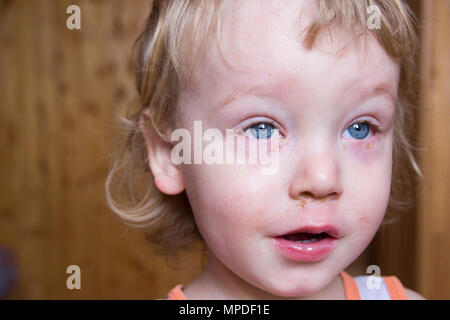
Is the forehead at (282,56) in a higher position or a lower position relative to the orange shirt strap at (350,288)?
higher

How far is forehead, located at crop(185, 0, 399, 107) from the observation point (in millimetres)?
657

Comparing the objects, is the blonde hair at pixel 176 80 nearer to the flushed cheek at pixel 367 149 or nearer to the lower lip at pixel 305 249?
the flushed cheek at pixel 367 149

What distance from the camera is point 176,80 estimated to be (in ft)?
2.60

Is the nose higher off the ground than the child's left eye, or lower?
lower

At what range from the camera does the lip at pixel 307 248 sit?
0.68 meters

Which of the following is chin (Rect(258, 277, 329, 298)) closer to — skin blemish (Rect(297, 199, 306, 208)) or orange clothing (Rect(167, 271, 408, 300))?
skin blemish (Rect(297, 199, 306, 208))

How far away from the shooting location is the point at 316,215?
26.3 inches

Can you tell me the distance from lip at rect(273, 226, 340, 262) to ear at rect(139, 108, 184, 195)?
0.72ft

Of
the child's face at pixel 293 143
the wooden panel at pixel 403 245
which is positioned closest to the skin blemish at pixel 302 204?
the child's face at pixel 293 143

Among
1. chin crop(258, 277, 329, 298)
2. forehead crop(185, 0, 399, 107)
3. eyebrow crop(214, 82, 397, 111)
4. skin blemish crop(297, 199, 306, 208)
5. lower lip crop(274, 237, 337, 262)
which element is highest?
forehead crop(185, 0, 399, 107)

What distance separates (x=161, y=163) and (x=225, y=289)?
0.23 m

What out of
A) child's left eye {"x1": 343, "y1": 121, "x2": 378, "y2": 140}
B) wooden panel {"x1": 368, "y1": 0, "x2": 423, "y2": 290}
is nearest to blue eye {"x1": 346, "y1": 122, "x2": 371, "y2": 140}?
child's left eye {"x1": 343, "y1": 121, "x2": 378, "y2": 140}

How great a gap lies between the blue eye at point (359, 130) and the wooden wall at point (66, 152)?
172cm

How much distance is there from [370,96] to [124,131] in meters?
0.54
